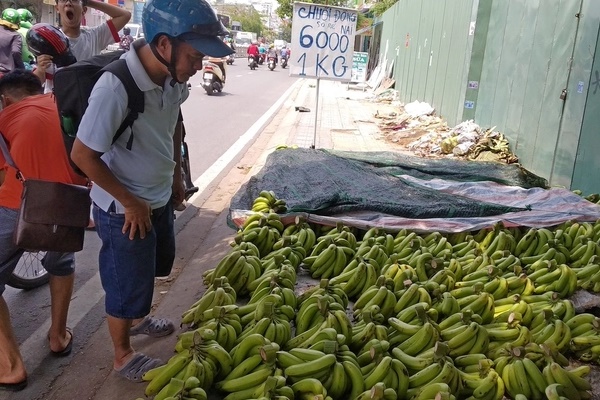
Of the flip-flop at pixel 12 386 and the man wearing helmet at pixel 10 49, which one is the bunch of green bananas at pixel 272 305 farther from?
the man wearing helmet at pixel 10 49

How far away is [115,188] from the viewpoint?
2623 millimetres

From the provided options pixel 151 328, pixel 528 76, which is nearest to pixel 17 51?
pixel 151 328

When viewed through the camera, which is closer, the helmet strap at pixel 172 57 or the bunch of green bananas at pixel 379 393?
the bunch of green bananas at pixel 379 393

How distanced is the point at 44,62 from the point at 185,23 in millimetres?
2244

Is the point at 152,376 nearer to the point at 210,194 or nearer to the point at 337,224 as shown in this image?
the point at 337,224

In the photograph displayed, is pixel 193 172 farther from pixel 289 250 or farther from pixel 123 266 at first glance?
pixel 123 266

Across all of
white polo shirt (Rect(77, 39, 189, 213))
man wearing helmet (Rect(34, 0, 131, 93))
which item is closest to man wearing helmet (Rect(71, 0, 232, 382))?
white polo shirt (Rect(77, 39, 189, 213))

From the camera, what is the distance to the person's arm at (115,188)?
2514 mm

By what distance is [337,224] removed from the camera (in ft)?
15.0

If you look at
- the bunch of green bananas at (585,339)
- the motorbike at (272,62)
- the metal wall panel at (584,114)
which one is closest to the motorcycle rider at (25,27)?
the bunch of green bananas at (585,339)

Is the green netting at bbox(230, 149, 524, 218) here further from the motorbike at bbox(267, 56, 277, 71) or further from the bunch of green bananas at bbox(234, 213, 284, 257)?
the motorbike at bbox(267, 56, 277, 71)

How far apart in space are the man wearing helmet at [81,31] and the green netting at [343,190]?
6.31ft

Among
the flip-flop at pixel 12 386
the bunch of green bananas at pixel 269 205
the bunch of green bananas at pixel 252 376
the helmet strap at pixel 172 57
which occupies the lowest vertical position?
the flip-flop at pixel 12 386

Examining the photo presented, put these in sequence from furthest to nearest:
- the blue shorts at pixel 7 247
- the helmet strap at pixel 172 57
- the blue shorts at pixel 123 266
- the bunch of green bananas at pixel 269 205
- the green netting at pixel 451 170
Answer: the green netting at pixel 451 170 < the bunch of green bananas at pixel 269 205 < the blue shorts at pixel 7 247 < the blue shorts at pixel 123 266 < the helmet strap at pixel 172 57
